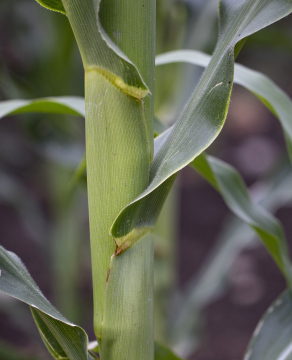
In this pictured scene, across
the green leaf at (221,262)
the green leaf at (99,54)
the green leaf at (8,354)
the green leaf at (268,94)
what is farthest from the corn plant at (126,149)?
the green leaf at (221,262)

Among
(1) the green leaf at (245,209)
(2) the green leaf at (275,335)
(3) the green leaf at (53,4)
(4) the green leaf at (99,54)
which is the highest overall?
(3) the green leaf at (53,4)

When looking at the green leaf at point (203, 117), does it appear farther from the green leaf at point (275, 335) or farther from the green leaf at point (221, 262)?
the green leaf at point (221, 262)

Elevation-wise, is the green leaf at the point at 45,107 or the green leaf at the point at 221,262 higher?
Result: the green leaf at the point at 45,107

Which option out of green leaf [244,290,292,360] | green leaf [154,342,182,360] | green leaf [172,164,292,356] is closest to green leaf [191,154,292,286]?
green leaf [244,290,292,360]

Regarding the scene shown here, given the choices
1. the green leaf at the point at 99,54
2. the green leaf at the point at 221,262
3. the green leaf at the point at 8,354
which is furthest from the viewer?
the green leaf at the point at 221,262

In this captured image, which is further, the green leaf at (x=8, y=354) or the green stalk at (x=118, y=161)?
the green leaf at (x=8, y=354)

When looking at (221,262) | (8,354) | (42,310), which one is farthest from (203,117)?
(221,262)
